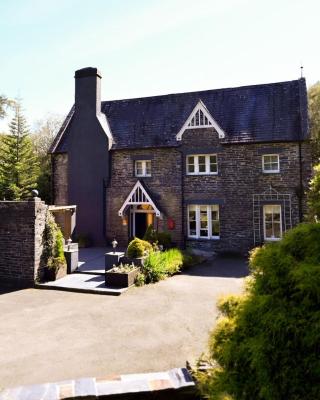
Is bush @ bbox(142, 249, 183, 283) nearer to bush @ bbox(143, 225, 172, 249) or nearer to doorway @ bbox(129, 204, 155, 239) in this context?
bush @ bbox(143, 225, 172, 249)

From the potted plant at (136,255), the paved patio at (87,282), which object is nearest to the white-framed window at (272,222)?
the potted plant at (136,255)

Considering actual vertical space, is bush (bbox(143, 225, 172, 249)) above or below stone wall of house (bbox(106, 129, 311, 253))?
below

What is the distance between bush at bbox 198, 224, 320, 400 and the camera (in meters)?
3.46

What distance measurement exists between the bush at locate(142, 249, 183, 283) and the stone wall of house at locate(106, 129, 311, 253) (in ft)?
18.0

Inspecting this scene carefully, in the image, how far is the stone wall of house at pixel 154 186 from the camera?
71.9ft

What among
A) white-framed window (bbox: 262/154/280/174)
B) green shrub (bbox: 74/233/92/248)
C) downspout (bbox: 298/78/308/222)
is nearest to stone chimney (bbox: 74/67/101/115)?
green shrub (bbox: 74/233/92/248)

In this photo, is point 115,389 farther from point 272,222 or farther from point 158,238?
point 272,222

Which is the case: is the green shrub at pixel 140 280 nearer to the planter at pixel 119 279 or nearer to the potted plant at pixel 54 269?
the planter at pixel 119 279

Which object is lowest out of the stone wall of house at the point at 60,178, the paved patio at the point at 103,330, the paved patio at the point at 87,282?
the paved patio at the point at 103,330

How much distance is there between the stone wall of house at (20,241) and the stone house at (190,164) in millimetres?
8771

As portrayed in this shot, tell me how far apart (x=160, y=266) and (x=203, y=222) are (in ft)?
24.7

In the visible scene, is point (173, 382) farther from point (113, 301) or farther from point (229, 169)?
point (229, 169)

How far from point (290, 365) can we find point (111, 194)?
20449 millimetres

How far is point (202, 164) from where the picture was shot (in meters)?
21.8
